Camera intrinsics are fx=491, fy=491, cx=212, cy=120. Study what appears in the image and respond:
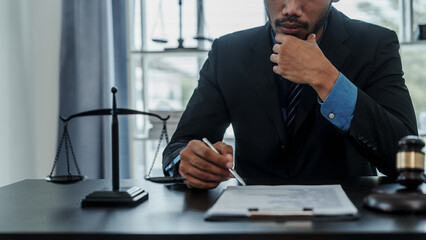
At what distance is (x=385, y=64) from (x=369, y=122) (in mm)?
420

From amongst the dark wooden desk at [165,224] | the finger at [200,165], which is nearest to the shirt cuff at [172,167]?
the finger at [200,165]

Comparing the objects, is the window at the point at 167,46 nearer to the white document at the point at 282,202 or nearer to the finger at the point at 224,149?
the finger at the point at 224,149

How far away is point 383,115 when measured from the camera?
4.18ft

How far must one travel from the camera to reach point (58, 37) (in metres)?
3.28

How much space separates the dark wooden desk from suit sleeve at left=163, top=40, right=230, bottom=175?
59 centimetres

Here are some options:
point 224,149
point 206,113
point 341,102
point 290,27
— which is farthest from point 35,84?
point 341,102

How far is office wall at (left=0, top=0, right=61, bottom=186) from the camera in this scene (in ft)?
10.2

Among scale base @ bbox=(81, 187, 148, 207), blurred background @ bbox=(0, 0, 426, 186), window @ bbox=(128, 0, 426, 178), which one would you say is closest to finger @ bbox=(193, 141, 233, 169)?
scale base @ bbox=(81, 187, 148, 207)

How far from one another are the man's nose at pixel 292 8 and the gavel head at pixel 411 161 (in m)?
0.69

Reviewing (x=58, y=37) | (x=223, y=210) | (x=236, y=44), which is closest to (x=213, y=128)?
(x=236, y=44)

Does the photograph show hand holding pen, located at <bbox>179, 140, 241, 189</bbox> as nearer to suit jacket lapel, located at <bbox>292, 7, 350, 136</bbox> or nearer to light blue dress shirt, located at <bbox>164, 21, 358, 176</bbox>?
light blue dress shirt, located at <bbox>164, 21, 358, 176</bbox>

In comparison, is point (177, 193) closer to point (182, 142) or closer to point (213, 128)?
point (182, 142)

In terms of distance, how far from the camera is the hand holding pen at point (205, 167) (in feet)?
3.68

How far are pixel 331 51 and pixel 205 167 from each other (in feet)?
2.32
